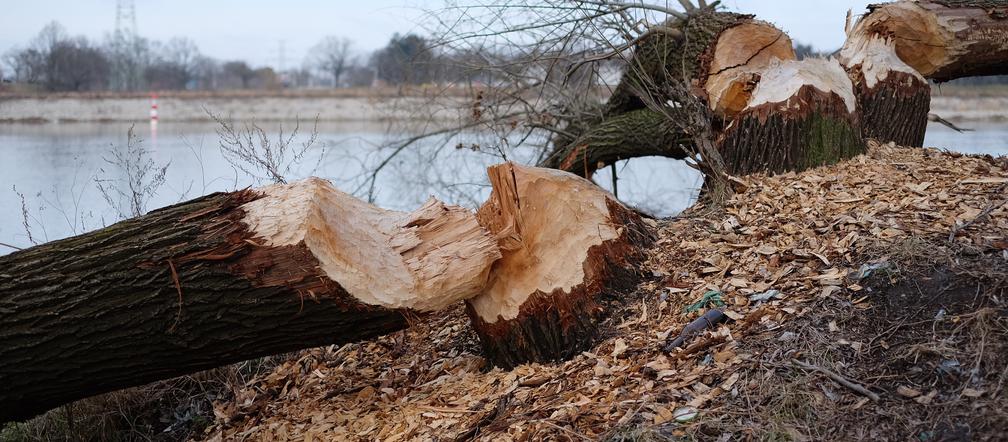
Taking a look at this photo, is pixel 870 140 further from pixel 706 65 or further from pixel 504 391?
pixel 504 391

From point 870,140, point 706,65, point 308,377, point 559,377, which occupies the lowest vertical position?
point 308,377

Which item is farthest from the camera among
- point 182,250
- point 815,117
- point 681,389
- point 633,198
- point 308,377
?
point 633,198

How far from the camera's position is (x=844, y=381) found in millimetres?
2688

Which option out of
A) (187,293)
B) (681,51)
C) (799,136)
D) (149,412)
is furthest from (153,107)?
(799,136)

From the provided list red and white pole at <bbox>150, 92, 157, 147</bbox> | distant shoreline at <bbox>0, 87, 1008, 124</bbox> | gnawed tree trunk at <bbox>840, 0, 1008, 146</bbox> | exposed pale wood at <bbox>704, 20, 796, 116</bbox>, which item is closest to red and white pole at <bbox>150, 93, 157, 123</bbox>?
red and white pole at <bbox>150, 92, 157, 147</bbox>

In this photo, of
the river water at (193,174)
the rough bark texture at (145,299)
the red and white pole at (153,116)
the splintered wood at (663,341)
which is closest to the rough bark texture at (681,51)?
the splintered wood at (663,341)

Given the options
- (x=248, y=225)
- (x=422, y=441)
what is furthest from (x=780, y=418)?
(x=248, y=225)

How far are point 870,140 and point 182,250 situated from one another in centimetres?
381

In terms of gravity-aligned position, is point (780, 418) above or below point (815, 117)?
below

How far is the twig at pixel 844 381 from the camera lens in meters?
2.61

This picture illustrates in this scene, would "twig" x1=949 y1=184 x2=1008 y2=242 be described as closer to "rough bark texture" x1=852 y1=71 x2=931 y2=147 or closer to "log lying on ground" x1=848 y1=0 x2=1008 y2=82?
"rough bark texture" x1=852 y1=71 x2=931 y2=147

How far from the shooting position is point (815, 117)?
4.53 metres

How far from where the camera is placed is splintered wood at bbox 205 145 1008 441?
2.99 m

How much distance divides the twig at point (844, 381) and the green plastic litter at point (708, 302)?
57 centimetres
